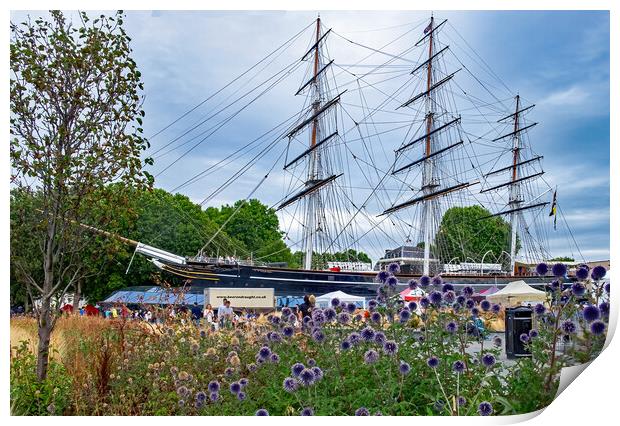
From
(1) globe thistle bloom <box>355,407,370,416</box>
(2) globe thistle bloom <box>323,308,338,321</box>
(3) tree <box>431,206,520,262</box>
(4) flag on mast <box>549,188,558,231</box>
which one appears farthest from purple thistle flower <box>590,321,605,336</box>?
(3) tree <box>431,206,520,262</box>

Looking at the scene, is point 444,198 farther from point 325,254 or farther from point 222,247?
point 222,247

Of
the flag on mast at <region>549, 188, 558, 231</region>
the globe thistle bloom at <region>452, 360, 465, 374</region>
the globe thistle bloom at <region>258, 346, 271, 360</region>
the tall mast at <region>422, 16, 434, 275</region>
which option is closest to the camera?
the globe thistle bloom at <region>452, 360, 465, 374</region>

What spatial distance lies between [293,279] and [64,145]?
35.8 feet

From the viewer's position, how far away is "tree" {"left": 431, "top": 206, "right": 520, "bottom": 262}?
19.2 m

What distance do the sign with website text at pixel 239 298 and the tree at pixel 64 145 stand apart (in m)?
4.08

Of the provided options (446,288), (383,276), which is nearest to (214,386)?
(383,276)

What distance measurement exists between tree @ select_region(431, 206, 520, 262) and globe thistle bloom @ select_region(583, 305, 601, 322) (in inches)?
569

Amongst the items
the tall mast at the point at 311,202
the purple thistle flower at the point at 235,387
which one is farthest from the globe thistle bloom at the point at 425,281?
the tall mast at the point at 311,202

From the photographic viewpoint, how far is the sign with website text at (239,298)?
9188 mm

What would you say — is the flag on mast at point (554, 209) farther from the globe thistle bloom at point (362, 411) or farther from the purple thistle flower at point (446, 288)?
the globe thistle bloom at point (362, 411)

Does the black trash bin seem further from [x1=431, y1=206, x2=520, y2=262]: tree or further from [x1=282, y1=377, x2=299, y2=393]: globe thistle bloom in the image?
[x1=431, y1=206, x2=520, y2=262]: tree

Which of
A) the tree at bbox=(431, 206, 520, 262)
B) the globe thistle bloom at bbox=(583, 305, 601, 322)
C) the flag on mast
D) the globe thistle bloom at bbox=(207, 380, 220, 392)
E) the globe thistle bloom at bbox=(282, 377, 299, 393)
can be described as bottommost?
the globe thistle bloom at bbox=(207, 380, 220, 392)
